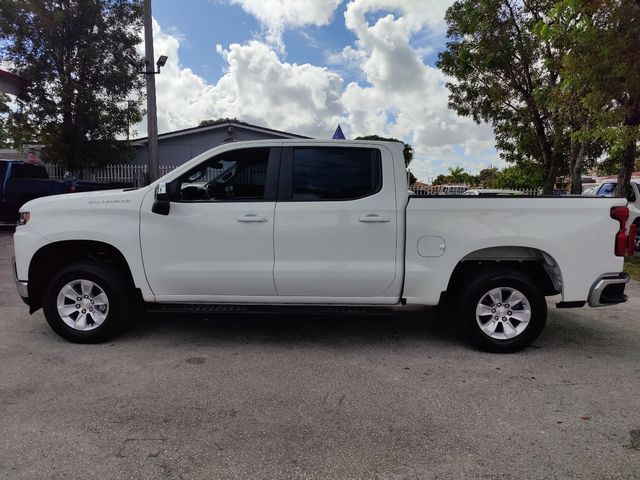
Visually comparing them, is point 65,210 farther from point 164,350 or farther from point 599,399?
point 599,399

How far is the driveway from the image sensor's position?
Result: 279 centimetres

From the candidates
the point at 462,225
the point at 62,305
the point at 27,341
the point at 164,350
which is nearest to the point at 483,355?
the point at 462,225

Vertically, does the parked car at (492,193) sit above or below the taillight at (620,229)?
above

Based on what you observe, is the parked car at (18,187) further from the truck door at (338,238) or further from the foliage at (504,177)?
the foliage at (504,177)

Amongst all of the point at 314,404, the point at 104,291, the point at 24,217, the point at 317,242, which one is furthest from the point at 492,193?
the point at 24,217

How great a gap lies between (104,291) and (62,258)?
70cm

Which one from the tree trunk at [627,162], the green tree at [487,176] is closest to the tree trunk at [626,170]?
the tree trunk at [627,162]

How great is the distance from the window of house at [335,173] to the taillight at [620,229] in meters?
2.19

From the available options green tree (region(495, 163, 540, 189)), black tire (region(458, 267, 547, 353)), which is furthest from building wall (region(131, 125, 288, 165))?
black tire (region(458, 267, 547, 353))

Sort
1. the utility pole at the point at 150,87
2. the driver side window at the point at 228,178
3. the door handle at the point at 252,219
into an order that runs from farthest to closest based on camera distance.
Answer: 1. the utility pole at the point at 150,87
2. the driver side window at the point at 228,178
3. the door handle at the point at 252,219

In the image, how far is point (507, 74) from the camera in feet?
50.3

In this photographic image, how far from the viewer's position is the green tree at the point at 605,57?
7922 mm

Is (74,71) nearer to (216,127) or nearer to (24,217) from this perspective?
(216,127)

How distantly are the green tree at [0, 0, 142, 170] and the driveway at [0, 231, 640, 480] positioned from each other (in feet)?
41.5
